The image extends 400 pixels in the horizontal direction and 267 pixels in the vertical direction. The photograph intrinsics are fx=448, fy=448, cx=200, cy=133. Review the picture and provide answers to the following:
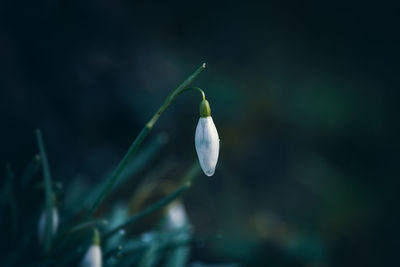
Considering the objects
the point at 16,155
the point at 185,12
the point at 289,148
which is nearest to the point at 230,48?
the point at 185,12

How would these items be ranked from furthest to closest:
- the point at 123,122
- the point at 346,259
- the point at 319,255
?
the point at 346,259 < the point at 319,255 < the point at 123,122

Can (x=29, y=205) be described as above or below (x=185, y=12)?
below

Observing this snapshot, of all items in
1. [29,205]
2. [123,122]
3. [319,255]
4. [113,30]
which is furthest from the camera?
[319,255]

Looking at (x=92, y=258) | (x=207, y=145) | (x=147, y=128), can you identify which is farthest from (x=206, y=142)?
(x=92, y=258)

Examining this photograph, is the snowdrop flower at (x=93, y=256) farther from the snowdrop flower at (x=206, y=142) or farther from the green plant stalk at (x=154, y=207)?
the snowdrop flower at (x=206, y=142)

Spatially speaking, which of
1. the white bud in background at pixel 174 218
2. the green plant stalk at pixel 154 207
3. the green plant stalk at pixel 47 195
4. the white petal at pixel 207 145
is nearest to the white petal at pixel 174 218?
the white bud in background at pixel 174 218

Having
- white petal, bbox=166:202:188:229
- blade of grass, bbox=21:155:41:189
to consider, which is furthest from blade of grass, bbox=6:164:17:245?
white petal, bbox=166:202:188:229

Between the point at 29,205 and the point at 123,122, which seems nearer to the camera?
the point at 29,205

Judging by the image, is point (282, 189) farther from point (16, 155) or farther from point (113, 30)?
point (16, 155)
